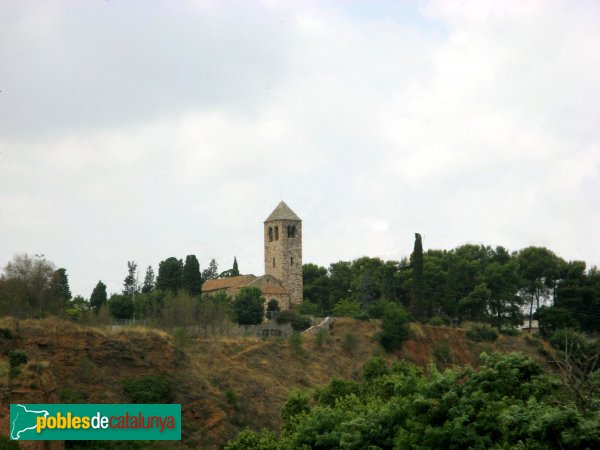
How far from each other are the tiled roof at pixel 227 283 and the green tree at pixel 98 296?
1103 cm

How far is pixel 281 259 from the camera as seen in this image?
78.9 m

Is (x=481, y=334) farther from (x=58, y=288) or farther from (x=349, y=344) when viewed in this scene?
(x=58, y=288)

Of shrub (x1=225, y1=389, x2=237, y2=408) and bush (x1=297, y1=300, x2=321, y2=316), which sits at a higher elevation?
bush (x1=297, y1=300, x2=321, y2=316)

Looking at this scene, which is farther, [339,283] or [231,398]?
[339,283]

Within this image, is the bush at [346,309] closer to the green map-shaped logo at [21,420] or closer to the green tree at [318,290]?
the green tree at [318,290]

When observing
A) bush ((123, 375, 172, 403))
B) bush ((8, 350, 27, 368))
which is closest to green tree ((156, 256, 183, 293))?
bush ((123, 375, 172, 403))

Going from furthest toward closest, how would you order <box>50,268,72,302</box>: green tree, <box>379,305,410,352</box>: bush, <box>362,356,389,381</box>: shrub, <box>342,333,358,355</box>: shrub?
<box>379,305,410,352</box>: bush
<box>342,333,358,355</box>: shrub
<box>50,268,72,302</box>: green tree
<box>362,356,389,381</box>: shrub

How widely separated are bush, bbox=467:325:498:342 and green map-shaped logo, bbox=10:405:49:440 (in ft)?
143

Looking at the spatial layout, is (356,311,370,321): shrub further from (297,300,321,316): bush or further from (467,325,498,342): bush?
(467,325,498,342): bush

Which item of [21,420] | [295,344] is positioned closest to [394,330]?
[295,344]

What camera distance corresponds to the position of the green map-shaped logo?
110 feet

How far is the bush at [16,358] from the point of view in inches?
1524

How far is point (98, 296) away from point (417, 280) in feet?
85.0

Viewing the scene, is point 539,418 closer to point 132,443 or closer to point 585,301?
point 132,443
